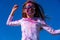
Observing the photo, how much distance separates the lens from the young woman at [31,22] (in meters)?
2.03

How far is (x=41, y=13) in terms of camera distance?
7.11 feet

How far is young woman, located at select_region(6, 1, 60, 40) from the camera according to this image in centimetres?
203

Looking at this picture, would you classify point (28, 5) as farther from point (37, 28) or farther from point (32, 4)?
point (37, 28)

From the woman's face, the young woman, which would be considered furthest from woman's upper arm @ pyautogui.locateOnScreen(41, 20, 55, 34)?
the woman's face

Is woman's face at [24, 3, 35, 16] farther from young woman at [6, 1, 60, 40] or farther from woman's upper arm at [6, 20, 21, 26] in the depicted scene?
woman's upper arm at [6, 20, 21, 26]

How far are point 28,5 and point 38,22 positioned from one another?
19 centimetres

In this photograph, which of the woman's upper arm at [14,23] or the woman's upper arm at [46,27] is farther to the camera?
the woman's upper arm at [14,23]

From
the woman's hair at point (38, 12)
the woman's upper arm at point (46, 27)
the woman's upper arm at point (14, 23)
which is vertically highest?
the woman's hair at point (38, 12)

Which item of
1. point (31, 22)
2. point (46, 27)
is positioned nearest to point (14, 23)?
point (31, 22)

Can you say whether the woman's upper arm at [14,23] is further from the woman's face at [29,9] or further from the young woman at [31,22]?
the woman's face at [29,9]

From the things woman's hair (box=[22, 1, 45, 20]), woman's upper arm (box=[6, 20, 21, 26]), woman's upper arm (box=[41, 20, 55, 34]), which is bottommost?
woman's upper arm (box=[41, 20, 55, 34])

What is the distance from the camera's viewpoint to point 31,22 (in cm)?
208

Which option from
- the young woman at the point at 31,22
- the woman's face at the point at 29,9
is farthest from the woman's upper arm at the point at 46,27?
the woman's face at the point at 29,9

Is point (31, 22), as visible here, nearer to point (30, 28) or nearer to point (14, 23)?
point (30, 28)
